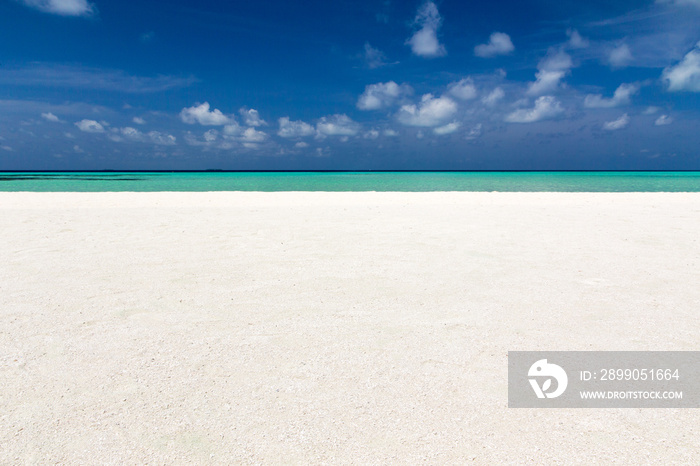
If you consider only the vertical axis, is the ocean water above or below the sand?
above

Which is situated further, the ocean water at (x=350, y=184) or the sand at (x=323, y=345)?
the ocean water at (x=350, y=184)

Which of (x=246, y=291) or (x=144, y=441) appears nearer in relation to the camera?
(x=144, y=441)

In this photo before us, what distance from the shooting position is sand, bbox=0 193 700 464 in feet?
7.23

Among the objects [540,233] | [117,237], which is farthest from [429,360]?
[117,237]

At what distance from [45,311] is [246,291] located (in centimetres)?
193

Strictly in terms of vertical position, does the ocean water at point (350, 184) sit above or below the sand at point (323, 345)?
above

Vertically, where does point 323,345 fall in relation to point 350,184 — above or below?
below

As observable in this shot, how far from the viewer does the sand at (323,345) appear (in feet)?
7.23

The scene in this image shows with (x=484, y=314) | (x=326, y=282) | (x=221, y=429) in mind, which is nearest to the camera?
(x=221, y=429)

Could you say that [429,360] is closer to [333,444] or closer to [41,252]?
[333,444]

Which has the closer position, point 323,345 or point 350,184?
point 323,345

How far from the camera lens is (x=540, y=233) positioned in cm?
855

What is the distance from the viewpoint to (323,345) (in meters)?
3.33

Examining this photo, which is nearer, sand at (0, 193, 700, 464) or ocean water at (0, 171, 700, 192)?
sand at (0, 193, 700, 464)
